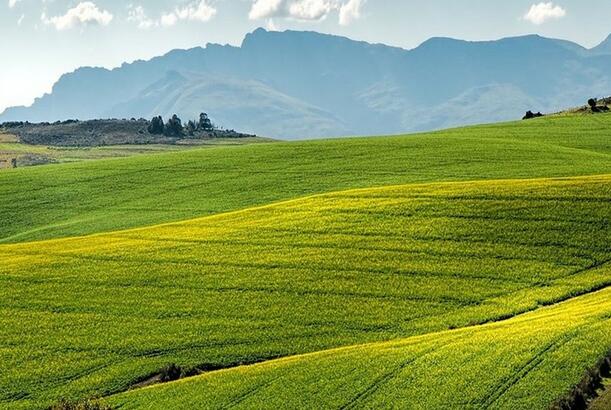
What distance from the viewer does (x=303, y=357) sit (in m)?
27.9

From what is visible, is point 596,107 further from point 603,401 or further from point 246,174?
point 603,401

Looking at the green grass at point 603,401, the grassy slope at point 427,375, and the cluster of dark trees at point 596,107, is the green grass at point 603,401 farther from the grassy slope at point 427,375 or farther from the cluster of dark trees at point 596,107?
the cluster of dark trees at point 596,107

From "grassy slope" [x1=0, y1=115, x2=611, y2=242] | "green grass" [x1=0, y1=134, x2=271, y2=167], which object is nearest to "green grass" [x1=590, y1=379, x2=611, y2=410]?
"grassy slope" [x1=0, y1=115, x2=611, y2=242]

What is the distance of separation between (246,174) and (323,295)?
37210 millimetres

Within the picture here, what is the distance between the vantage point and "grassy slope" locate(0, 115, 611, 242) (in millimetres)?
60188

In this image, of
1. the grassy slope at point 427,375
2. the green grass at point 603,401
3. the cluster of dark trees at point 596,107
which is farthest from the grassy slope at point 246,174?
the green grass at point 603,401

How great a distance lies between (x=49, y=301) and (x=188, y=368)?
1056cm

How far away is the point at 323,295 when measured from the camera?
114 ft

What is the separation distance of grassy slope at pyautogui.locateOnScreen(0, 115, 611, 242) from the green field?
0.64 metres

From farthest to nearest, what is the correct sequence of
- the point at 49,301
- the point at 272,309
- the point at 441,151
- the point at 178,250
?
the point at 441,151 → the point at 178,250 → the point at 49,301 → the point at 272,309

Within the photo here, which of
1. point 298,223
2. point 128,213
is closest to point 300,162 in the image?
point 128,213

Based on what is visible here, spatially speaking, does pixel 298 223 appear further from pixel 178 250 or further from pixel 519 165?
pixel 519 165

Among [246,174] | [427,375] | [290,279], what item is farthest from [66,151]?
[427,375]

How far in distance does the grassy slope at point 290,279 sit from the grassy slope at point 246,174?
10.6 m
